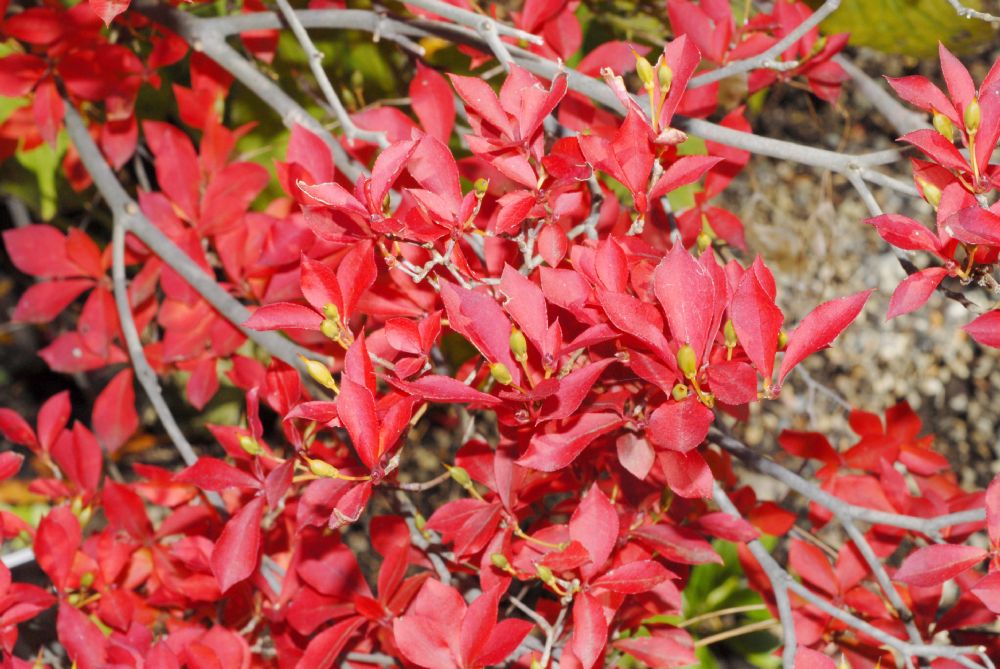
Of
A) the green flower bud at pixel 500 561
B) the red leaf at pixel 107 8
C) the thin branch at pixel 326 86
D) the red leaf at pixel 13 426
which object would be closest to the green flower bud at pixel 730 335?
the green flower bud at pixel 500 561

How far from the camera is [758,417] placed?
6.25ft

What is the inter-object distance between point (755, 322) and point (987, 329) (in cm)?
17

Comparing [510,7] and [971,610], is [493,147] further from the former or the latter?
[510,7]

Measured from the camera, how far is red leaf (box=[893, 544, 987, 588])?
65 cm

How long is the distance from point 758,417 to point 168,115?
1299mm

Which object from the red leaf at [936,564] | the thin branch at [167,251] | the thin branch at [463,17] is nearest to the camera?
the red leaf at [936,564]

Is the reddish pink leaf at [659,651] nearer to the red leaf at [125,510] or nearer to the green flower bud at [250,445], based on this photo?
the green flower bud at [250,445]

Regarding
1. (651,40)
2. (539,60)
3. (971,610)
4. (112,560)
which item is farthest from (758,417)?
(112,560)

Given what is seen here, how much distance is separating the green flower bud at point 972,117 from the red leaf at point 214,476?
0.61m

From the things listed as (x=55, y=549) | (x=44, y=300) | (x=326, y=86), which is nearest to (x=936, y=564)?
(x=326, y=86)

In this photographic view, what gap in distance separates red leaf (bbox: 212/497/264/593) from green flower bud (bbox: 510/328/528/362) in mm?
269

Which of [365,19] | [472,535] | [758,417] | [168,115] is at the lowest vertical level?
[758,417]

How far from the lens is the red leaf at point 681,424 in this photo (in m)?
0.57

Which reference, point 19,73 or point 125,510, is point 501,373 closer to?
point 125,510
